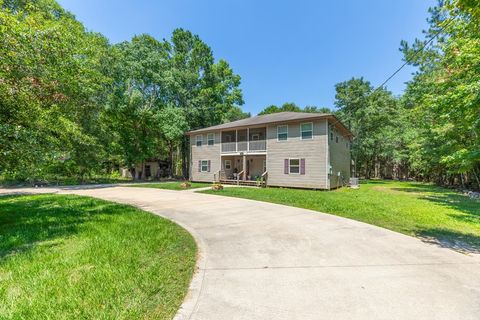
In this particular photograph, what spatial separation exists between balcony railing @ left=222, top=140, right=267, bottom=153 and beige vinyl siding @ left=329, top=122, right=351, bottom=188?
17.4 feet

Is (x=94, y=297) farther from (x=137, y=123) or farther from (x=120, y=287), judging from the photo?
(x=137, y=123)

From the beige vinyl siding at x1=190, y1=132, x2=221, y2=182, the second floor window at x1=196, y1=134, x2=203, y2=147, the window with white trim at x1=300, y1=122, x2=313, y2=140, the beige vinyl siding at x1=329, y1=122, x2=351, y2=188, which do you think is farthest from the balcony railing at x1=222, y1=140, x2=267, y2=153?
the beige vinyl siding at x1=329, y1=122, x2=351, y2=188

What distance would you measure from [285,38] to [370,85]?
61.7 feet

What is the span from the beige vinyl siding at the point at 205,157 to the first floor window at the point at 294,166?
23.9 feet

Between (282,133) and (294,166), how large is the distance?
9.23 feet

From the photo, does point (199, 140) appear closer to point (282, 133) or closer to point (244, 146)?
point (244, 146)

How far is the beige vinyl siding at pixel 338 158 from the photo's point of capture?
53.5ft

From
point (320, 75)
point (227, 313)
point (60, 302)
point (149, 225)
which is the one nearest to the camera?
point (227, 313)

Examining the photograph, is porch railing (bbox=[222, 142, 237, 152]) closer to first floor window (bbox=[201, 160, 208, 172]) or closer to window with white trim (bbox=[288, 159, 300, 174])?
first floor window (bbox=[201, 160, 208, 172])

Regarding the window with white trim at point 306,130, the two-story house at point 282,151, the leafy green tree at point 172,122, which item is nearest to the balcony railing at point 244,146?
the two-story house at point 282,151

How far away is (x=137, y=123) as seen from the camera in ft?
84.4

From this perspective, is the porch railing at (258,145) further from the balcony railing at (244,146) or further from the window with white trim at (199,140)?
the window with white trim at (199,140)

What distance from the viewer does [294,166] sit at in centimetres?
1636

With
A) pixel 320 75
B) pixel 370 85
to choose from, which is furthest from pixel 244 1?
pixel 370 85
